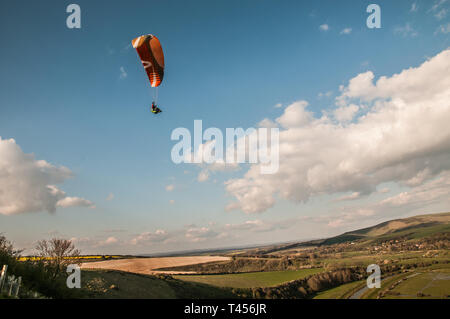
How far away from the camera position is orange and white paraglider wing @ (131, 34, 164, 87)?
30.8 m

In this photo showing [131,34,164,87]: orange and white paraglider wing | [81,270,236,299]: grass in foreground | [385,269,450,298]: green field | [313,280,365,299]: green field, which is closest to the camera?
[81,270,236,299]: grass in foreground

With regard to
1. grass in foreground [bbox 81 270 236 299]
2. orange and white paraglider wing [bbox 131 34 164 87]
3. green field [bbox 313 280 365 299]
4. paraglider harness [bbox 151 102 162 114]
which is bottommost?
green field [bbox 313 280 365 299]

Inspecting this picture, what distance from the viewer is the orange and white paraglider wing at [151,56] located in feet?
101

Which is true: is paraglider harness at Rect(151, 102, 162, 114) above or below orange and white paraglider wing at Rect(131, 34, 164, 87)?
below

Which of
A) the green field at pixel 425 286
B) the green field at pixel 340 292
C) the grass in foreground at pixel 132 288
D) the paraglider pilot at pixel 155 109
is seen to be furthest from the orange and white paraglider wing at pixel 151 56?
the green field at pixel 425 286

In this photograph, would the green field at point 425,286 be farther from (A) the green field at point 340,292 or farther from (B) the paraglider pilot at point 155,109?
(B) the paraglider pilot at point 155,109

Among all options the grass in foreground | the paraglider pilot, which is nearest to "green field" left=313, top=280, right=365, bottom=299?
the grass in foreground

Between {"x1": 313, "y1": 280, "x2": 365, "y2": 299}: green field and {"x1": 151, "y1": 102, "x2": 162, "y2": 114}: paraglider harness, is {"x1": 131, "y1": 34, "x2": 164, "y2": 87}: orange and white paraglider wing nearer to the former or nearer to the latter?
{"x1": 151, "y1": 102, "x2": 162, "y2": 114}: paraglider harness
